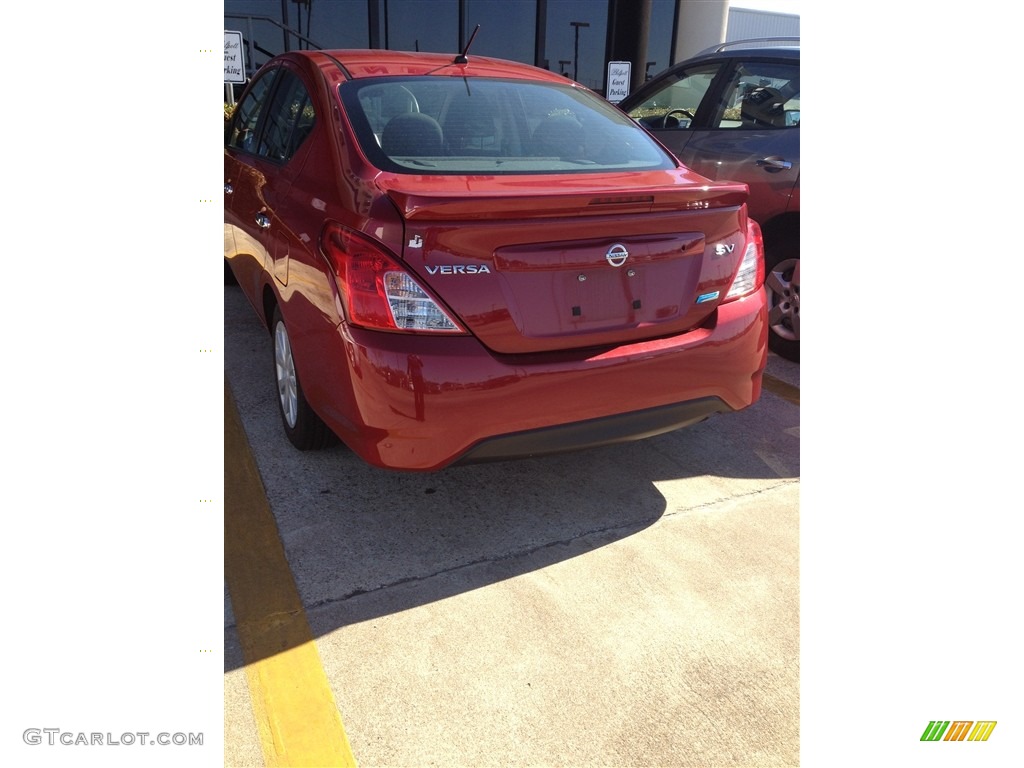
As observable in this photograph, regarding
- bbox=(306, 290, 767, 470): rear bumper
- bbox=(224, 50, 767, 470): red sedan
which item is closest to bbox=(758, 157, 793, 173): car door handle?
bbox=(224, 50, 767, 470): red sedan

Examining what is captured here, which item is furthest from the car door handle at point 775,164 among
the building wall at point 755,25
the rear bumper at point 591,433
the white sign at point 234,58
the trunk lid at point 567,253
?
the building wall at point 755,25

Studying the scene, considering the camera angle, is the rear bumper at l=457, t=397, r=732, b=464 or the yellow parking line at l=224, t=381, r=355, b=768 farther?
the rear bumper at l=457, t=397, r=732, b=464

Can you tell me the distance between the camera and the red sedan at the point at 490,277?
2535 millimetres

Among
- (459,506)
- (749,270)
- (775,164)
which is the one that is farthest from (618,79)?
(459,506)

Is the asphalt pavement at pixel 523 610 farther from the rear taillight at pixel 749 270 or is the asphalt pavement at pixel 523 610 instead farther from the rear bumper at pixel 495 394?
the rear taillight at pixel 749 270

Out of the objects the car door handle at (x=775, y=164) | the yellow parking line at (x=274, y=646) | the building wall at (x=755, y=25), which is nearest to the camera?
the yellow parking line at (x=274, y=646)

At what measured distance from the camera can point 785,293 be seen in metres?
4.71

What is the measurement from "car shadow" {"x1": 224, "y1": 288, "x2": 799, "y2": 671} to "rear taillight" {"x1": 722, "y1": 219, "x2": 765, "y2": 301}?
796 mm

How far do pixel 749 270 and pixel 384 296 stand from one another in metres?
1.36

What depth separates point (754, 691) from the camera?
2.28 m

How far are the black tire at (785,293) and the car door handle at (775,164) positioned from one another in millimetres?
369

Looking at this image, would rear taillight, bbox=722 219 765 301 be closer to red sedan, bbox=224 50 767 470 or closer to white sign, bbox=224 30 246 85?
red sedan, bbox=224 50 767 470

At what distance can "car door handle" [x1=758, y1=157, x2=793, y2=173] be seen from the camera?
4.57m

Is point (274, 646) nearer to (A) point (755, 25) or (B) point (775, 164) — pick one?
(B) point (775, 164)
